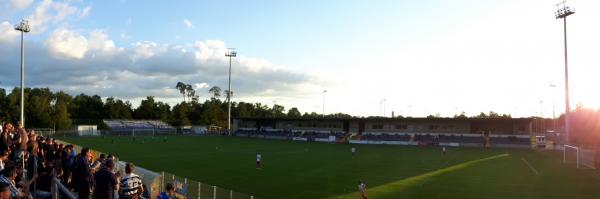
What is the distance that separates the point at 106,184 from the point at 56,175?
1.78 metres

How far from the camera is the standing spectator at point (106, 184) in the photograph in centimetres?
884

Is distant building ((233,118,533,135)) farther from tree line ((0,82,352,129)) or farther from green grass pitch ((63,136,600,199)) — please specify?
green grass pitch ((63,136,600,199))

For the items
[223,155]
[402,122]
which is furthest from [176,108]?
[223,155]

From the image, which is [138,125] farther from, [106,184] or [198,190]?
[106,184]

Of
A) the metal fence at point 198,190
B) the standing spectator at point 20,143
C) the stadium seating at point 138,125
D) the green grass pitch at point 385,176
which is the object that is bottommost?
the green grass pitch at point 385,176

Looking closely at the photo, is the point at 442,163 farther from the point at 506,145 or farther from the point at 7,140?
the point at 7,140

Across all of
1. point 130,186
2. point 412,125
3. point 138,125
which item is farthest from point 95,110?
point 130,186

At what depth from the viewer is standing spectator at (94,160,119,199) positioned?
348 inches

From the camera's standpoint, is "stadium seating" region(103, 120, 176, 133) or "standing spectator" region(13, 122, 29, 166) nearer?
"standing spectator" region(13, 122, 29, 166)


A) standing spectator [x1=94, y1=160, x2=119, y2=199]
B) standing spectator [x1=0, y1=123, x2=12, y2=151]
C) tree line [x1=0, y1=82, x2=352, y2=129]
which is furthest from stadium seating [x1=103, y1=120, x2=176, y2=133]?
standing spectator [x1=94, y1=160, x2=119, y2=199]

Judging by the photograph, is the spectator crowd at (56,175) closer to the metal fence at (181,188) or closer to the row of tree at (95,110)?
the metal fence at (181,188)

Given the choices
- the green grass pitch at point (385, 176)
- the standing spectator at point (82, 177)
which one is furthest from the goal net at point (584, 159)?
the standing spectator at point (82, 177)

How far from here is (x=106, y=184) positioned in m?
8.83

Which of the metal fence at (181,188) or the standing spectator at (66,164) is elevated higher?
the standing spectator at (66,164)
